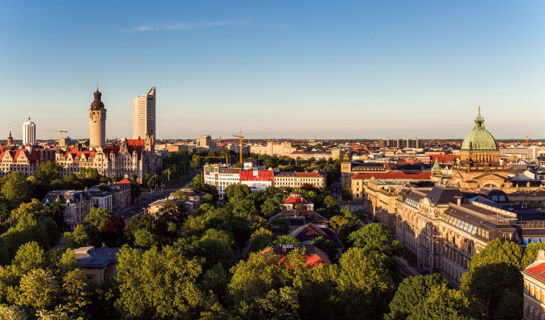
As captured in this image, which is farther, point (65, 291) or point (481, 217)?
point (481, 217)

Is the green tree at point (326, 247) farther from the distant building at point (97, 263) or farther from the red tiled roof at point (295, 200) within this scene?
the red tiled roof at point (295, 200)

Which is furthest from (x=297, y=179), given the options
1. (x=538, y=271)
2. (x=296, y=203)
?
(x=538, y=271)

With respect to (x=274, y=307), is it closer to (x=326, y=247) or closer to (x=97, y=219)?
(x=326, y=247)

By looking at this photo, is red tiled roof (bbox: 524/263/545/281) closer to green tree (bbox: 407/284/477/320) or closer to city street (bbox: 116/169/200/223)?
green tree (bbox: 407/284/477/320)

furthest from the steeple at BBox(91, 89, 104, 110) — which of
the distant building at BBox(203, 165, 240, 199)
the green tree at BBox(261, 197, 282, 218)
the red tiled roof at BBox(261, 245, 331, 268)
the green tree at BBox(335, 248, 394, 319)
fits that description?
the green tree at BBox(335, 248, 394, 319)

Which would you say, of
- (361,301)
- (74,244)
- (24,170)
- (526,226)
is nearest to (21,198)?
(74,244)

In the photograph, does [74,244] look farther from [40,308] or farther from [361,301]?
[361,301]
